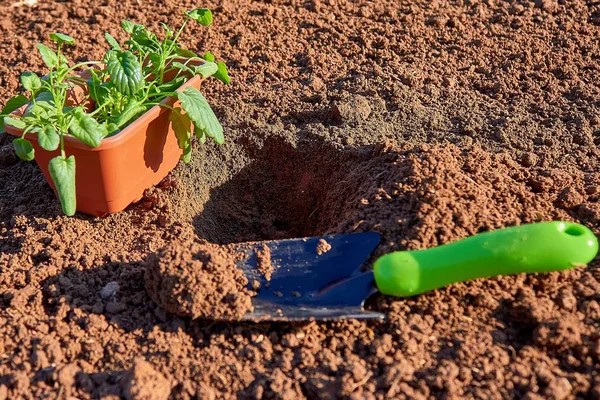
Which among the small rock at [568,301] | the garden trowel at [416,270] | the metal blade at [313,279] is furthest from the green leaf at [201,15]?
the small rock at [568,301]

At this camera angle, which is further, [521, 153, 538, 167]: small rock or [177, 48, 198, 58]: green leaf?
[177, 48, 198, 58]: green leaf

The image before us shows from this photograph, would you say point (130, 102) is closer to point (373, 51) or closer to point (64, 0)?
point (373, 51)

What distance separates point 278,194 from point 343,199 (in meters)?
0.47

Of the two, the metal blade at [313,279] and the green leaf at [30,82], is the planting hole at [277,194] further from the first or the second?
the green leaf at [30,82]

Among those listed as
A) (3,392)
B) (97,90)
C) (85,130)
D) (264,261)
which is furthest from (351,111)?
(3,392)

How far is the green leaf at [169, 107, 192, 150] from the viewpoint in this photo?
2.89 metres

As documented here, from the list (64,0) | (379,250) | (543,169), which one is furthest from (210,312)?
(64,0)

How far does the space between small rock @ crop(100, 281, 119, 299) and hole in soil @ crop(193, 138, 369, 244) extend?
0.64 m

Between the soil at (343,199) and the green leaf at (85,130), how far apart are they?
19.4 inches

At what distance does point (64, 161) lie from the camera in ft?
8.29

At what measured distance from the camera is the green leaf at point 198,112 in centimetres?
273

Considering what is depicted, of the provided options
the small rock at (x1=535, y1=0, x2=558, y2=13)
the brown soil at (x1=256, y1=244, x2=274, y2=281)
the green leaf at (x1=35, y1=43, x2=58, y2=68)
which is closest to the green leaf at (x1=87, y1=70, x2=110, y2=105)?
the green leaf at (x1=35, y1=43, x2=58, y2=68)

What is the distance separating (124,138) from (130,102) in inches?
8.7

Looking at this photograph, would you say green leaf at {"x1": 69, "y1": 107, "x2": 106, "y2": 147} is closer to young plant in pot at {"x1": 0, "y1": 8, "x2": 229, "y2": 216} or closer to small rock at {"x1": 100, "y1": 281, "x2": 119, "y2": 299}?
young plant in pot at {"x1": 0, "y1": 8, "x2": 229, "y2": 216}
